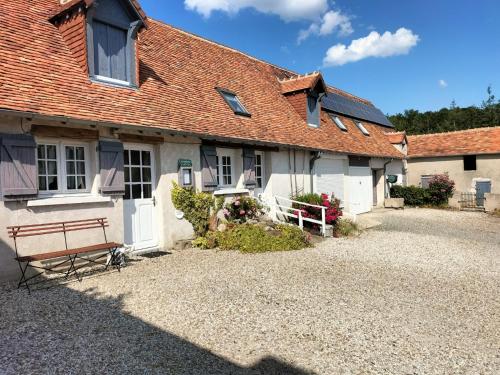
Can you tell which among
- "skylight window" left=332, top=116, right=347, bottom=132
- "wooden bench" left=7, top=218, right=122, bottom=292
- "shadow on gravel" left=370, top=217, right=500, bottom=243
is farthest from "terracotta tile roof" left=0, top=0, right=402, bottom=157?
"shadow on gravel" left=370, top=217, right=500, bottom=243

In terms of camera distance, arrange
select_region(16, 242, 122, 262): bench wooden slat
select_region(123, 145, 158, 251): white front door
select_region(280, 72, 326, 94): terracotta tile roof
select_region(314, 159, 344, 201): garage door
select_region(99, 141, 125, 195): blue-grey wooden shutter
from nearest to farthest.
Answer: select_region(16, 242, 122, 262): bench wooden slat < select_region(99, 141, 125, 195): blue-grey wooden shutter < select_region(123, 145, 158, 251): white front door < select_region(314, 159, 344, 201): garage door < select_region(280, 72, 326, 94): terracotta tile roof

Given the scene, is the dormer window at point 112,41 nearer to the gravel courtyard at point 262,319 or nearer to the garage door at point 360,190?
the gravel courtyard at point 262,319

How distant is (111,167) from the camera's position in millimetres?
7484

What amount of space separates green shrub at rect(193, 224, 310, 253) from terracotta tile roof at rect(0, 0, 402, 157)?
7.82 feet

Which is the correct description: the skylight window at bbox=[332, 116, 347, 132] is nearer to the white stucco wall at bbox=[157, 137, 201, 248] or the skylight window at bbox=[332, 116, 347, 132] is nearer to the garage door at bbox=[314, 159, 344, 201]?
the garage door at bbox=[314, 159, 344, 201]

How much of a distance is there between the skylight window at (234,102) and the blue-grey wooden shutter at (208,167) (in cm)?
218

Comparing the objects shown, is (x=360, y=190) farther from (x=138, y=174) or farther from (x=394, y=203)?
(x=138, y=174)

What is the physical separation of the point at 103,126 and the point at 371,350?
6037 millimetres

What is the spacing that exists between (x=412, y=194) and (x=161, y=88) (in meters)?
16.5

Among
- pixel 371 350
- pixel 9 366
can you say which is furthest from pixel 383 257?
pixel 9 366

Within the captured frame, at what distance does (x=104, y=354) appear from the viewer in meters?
3.80

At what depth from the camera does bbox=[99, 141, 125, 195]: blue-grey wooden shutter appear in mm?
7340

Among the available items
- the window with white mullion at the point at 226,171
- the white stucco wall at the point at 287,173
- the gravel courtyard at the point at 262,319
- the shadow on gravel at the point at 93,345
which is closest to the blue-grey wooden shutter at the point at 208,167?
the window with white mullion at the point at 226,171

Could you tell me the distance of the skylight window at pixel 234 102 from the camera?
1147 centimetres
